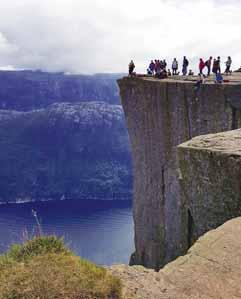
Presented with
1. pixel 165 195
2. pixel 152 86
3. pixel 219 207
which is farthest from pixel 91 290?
pixel 152 86

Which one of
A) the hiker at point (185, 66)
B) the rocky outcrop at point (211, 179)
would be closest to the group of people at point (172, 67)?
the hiker at point (185, 66)

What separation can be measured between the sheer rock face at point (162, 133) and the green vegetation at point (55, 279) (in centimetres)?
1623

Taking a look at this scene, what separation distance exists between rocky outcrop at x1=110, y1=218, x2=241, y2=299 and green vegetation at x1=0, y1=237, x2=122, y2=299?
65 cm

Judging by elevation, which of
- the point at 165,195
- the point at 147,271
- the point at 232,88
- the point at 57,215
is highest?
the point at 232,88

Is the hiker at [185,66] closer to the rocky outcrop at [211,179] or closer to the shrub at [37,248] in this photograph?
the rocky outcrop at [211,179]

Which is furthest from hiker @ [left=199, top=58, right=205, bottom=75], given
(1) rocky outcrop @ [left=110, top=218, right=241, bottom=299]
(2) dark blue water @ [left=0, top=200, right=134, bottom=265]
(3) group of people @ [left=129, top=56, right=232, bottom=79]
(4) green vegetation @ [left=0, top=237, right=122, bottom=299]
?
(2) dark blue water @ [left=0, top=200, right=134, bottom=265]

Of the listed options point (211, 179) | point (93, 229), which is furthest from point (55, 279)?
point (93, 229)

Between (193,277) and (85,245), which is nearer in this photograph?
(193,277)

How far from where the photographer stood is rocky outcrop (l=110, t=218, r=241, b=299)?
967 cm

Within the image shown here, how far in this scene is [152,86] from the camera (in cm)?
3406

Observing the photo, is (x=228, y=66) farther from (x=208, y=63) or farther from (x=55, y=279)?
(x=55, y=279)

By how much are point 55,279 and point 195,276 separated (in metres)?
3.08

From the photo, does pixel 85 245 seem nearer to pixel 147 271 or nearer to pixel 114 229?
pixel 114 229

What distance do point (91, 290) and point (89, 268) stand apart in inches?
20.5
